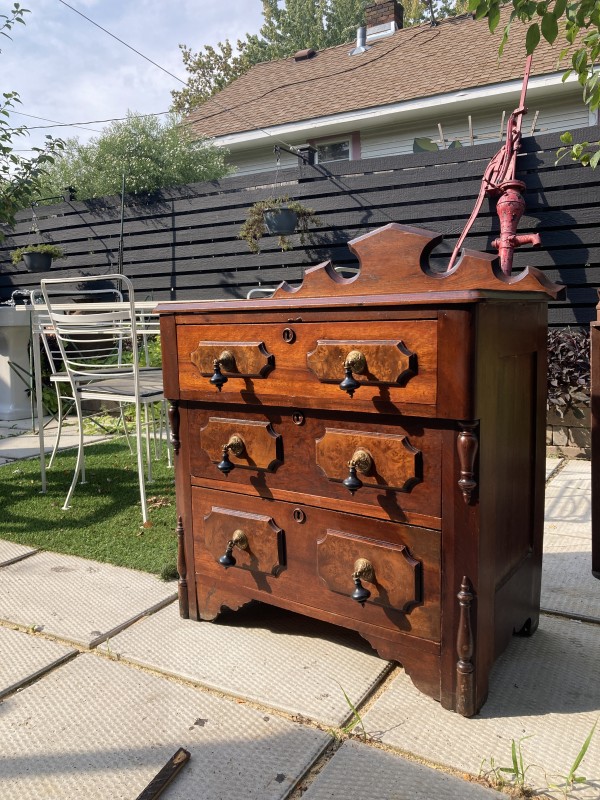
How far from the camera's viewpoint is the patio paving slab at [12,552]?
2500 millimetres

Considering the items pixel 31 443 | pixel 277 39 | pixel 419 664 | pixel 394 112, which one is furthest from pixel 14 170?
pixel 277 39

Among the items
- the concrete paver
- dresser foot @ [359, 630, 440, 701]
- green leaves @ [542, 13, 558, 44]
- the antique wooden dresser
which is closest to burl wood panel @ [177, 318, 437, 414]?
the antique wooden dresser

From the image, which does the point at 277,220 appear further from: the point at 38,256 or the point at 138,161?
the point at 138,161

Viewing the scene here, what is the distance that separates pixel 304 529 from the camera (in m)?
1.67

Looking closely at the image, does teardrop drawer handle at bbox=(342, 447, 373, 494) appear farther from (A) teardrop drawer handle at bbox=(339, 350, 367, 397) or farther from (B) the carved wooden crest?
(B) the carved wooden crest

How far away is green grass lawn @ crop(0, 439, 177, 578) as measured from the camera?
8.34ft

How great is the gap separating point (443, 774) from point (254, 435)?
0.91 meters

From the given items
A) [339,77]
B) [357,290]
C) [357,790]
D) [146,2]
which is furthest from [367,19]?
[357,790]

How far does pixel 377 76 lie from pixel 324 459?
11007mm

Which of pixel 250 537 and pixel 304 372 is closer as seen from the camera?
pixel 304 372

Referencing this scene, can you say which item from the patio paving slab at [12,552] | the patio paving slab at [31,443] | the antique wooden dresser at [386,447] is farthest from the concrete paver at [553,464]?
the patio paving slab at [31,443]

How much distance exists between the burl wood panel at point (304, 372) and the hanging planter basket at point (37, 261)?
271 inches

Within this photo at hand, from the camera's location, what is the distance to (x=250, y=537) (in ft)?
5.78

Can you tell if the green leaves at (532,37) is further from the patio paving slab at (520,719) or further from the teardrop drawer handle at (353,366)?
the patio paving slab at (520,719)
